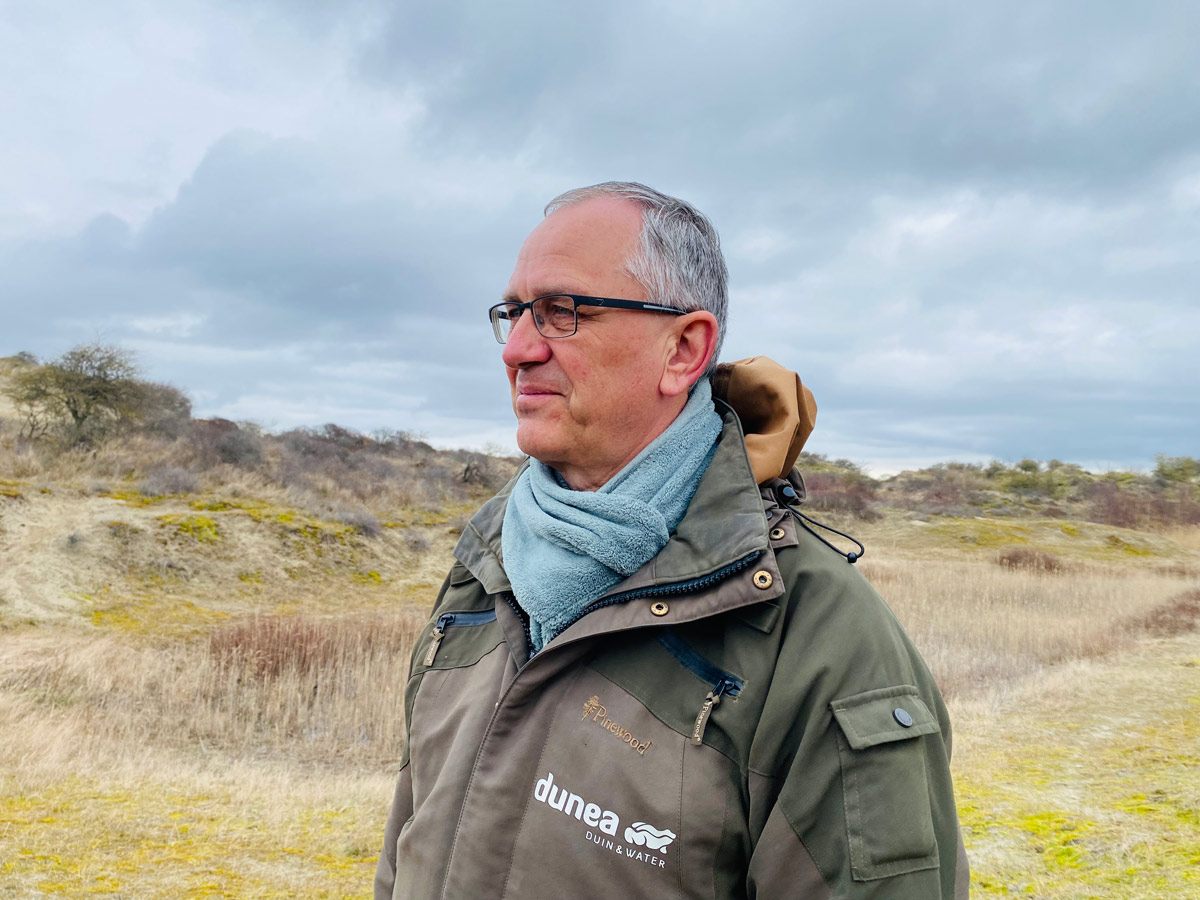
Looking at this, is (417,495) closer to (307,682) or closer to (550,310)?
(307,682)

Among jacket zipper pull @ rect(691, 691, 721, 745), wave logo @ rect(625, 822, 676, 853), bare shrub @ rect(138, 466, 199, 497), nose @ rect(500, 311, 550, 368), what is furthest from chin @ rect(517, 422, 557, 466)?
bare shrub @ rect(138, 466, 199, 497)

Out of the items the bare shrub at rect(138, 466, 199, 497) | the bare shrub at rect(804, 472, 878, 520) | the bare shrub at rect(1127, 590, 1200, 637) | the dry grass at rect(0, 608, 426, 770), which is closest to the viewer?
the dry grass at rect(0, 608, 426, 770)

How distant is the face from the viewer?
5.84ft

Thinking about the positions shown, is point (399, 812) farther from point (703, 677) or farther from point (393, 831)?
point (703, 677)

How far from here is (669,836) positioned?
1.42m

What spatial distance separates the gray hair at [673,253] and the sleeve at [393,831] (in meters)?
1.35

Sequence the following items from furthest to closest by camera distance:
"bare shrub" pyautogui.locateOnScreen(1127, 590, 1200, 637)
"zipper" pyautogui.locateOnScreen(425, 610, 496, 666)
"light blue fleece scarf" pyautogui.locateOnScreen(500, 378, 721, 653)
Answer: "bare shrub" pyautogui.locateOnScreen(1127, 590, 1200, 637)
"zipper" pyautogui.locateOnScreen(425, 610, 496, 666)
"light blue fleece scarf" pyautogui.locateOnScreen(500, 378, 721, 653)

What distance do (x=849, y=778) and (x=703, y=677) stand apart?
12.0 inches

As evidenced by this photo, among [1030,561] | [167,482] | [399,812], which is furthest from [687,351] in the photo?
[1030,561]

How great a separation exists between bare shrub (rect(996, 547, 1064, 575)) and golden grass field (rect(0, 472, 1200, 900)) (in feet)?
2.80

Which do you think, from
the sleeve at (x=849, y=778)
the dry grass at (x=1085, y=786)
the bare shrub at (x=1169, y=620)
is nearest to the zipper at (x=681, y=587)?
the sleeve at (x=849, y=778)

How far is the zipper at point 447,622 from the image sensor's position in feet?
6.45

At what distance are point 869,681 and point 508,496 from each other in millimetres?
1077

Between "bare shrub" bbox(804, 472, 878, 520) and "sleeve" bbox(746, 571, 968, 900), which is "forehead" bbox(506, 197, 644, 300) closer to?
"sleeve" bbox(746, 571, 968, 900)
